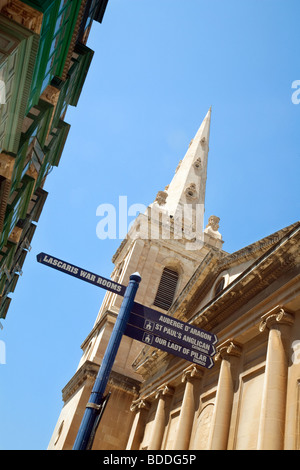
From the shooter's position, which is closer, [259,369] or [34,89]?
[34,89]

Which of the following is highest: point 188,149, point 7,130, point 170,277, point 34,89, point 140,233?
point 188,149

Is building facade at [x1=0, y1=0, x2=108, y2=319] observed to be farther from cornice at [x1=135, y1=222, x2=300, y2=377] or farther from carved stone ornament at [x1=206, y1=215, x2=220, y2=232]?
carved stone ornament at [x1=206, y1=215, x2=220, y2=232]

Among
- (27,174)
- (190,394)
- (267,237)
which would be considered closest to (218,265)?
(267,237)

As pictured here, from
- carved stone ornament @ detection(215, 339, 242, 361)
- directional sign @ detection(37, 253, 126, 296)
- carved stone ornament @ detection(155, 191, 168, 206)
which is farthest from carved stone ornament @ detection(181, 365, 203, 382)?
carved stone ornament @ detection(155, 191, 168, 206)

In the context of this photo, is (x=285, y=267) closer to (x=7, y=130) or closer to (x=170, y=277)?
(x=7, y=130)

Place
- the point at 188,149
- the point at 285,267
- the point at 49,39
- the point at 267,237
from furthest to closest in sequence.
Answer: the point at 188,149 → the point at 267,237 → the point at 285,267 → the point at 49,39

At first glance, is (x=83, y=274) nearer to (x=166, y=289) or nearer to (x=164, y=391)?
(x=164, y=391)

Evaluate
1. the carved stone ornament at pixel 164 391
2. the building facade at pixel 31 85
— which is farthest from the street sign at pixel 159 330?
the carved stone ornament at pixel 164 391

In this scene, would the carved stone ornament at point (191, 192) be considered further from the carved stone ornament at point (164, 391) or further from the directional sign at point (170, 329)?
the directional sign at point (170, 329)

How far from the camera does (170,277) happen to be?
3216 centimetres

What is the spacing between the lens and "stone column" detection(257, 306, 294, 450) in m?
10.5

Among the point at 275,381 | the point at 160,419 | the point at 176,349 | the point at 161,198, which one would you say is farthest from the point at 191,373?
the point at 161,198

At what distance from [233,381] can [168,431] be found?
652 centimetres

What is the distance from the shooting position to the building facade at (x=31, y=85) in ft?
28.4
